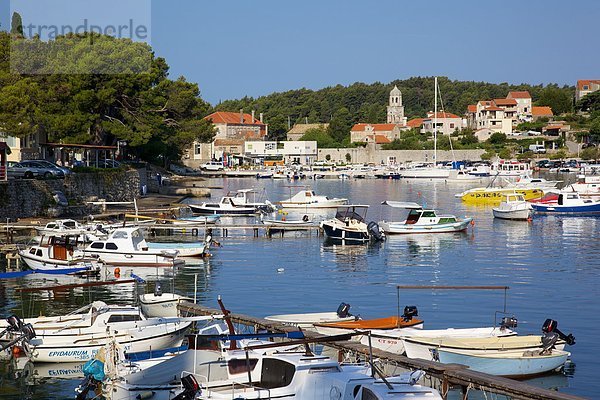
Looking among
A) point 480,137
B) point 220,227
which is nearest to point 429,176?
point 480,137

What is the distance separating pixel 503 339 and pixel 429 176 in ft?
368

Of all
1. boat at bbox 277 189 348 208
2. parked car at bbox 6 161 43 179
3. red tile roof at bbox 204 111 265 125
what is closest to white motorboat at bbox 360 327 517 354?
parked car at bbox 6 161 43 179

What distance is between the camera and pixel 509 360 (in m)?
22.6

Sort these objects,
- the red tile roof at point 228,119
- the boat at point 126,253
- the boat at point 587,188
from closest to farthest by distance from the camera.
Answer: the boat at point 126,253 < the boat at point 587,188 < the red tile roof at point 228,119

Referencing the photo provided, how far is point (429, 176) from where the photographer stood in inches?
5295

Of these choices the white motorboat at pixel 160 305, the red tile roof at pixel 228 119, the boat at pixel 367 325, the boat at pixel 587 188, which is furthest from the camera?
the red tile roof at pixel 228 119

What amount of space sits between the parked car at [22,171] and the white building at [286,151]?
368 ft

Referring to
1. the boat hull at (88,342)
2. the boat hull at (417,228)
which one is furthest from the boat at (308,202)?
the boat hull at (88,342)

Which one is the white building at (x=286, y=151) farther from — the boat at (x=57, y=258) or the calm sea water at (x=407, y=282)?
the boat at (x=57, y=258)

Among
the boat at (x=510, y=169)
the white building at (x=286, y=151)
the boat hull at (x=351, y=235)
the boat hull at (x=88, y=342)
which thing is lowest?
the boat hull at (x=88, y=342)

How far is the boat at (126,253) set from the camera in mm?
39719

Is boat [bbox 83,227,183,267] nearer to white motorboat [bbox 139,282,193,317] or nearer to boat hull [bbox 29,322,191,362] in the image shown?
white motorboat [bbox 139,282,193,317]

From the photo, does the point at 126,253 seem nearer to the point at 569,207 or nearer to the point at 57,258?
the point at 57,258

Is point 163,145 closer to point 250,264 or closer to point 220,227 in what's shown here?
point 220,227
